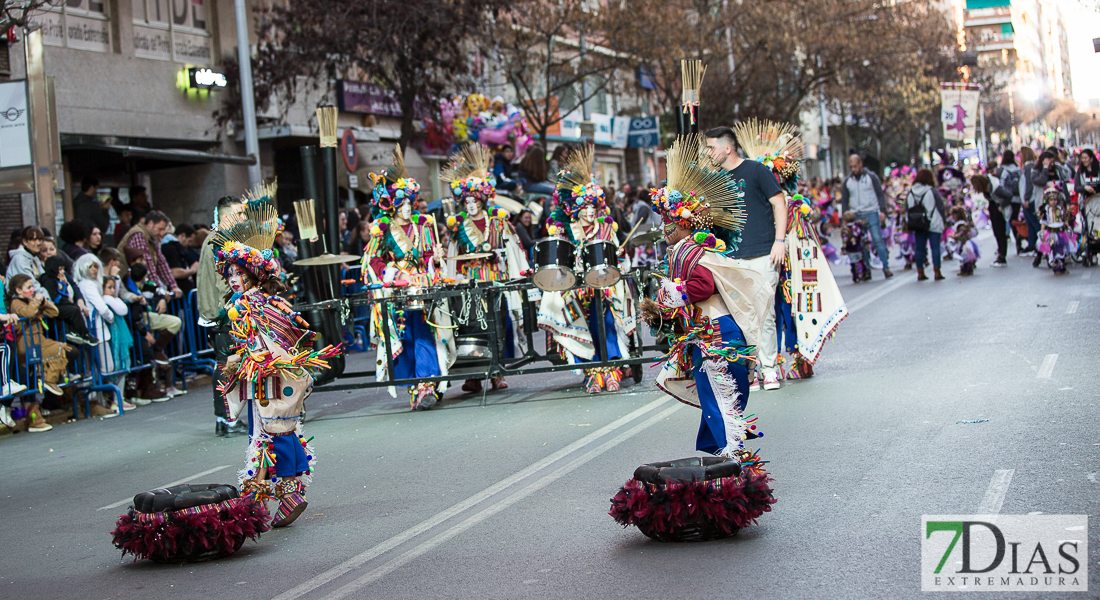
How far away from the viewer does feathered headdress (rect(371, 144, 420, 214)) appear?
11.3 meters

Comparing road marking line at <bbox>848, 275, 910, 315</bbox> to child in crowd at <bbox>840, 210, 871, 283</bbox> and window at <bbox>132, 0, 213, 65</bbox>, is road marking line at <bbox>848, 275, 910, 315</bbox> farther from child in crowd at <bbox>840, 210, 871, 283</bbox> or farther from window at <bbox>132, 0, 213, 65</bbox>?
window at <bbox>132, 0, 213, 65</bbox>

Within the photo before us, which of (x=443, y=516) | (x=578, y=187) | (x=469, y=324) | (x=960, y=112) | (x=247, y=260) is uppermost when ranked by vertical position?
(x=960, y=112)

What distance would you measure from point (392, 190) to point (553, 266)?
186 cm

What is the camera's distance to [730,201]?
6594 millimetres

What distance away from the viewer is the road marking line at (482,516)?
5.39 m

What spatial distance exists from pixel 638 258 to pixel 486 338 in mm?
9073

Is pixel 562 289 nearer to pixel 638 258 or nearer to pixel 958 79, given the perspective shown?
pixel 638 258

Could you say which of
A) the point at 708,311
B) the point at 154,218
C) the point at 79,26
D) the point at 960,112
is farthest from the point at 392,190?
the point at 960,112

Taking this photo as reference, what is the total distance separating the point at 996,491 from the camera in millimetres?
5859

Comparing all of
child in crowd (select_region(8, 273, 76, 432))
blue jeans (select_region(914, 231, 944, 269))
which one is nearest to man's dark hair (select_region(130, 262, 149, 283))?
child in crowd (select_region(8, 273, 76, 432))

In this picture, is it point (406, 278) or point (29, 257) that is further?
point (29, 257)

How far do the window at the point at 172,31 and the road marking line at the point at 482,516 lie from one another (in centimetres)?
1607

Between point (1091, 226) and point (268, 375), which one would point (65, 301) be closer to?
point (268, 375)

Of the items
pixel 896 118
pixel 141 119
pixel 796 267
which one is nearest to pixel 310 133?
pixel 141 119
